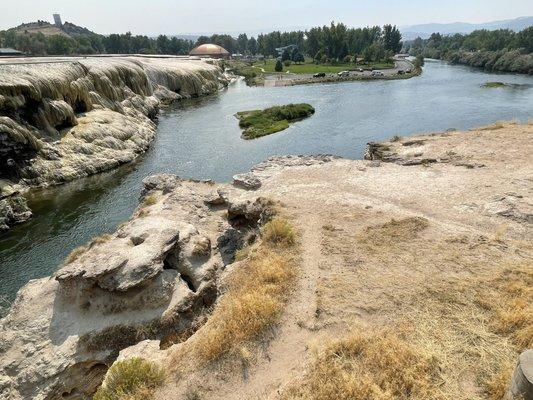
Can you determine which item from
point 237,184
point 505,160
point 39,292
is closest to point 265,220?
point 237,184

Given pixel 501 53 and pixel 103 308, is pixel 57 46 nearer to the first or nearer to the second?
pixel 501 53

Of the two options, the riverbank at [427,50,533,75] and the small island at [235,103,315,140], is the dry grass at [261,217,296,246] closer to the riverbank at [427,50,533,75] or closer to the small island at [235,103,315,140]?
the small island at [235,103,315,140]

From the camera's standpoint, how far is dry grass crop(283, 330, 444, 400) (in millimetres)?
9922

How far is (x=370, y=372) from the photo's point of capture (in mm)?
10555

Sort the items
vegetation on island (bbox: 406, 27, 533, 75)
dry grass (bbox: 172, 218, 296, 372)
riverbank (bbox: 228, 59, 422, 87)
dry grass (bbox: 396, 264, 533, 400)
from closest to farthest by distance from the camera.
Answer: dry grass (bbox: 396, 264, 533, 400), dry grass (bbox: 172, 218, 296, 372), riverbank (bbox: 228, 59, 422, 87), vegetation on island (bbox: 406, 27, 533, 75)

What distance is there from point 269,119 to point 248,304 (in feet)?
171

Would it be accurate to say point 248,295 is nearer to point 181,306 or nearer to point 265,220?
point 181,306

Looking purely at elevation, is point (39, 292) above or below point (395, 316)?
below

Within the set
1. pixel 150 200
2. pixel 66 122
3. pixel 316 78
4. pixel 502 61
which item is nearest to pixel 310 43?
pixel 316 78

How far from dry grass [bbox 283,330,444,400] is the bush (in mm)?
4197

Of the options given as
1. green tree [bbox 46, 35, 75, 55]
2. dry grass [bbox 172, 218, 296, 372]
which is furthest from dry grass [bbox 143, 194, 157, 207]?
green tree [bbox 46, 35, 75, 55]

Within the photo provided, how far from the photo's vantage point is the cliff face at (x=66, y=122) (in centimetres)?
3731

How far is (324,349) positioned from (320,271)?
4613mm

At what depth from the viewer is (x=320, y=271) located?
15.9m
